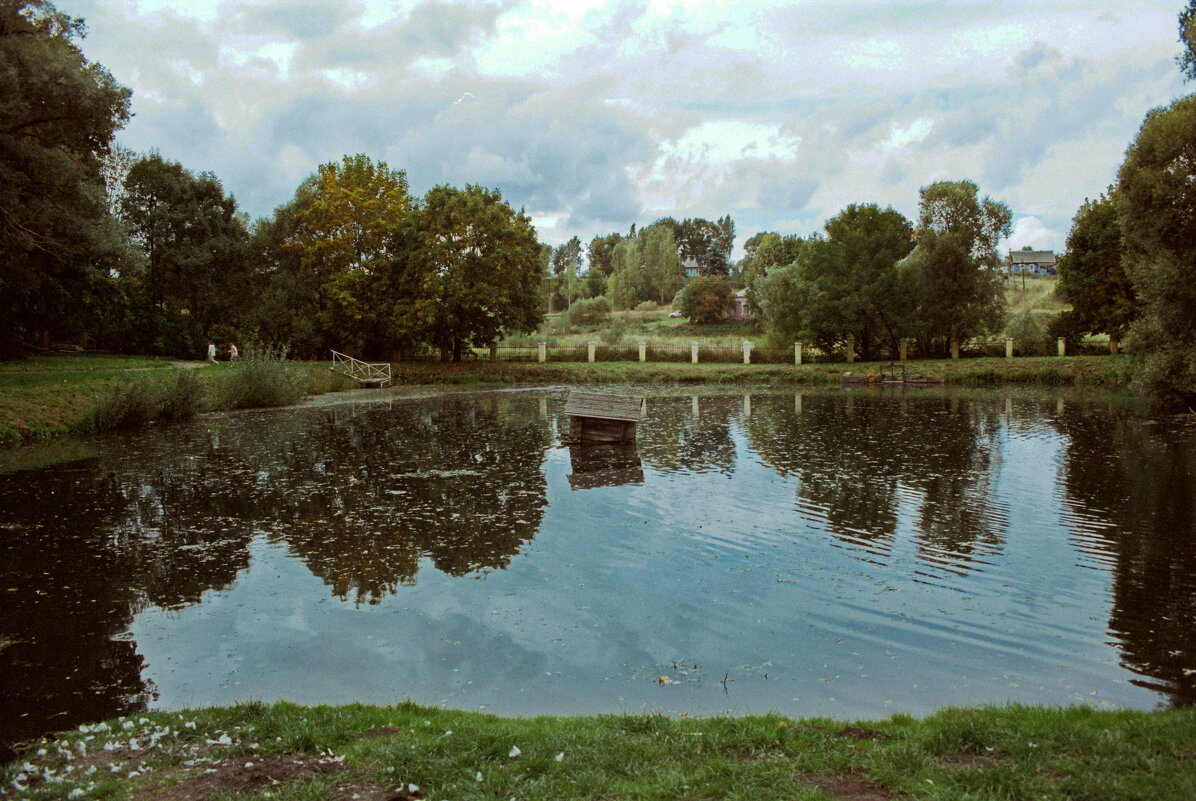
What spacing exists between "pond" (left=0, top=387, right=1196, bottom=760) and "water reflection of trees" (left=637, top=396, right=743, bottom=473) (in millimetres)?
371

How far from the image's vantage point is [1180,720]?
17.8 feet

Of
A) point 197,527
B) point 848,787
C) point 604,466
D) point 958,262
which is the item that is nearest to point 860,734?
point 848,787

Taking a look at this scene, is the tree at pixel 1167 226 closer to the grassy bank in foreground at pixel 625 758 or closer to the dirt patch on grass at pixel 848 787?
the grassy bank in foreground at pixel 625 758

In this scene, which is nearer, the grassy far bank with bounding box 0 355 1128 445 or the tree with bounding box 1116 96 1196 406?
the tree with bounding box 1116 96 1196 406

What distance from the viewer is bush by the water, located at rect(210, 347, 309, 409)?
30.8 m

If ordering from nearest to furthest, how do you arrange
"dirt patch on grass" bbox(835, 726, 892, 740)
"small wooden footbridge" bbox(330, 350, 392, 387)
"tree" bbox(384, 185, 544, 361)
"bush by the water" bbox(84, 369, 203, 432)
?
1. "dirt patch on grass" bbox(835, 726, 892, 740)
2. "bush by the water" bbox(84, 369, 203, 432)
3. "small wooden footbridge" bbox(330, 350, 392, 387)
4. "tree" bbox(384, 185, 544, 361)

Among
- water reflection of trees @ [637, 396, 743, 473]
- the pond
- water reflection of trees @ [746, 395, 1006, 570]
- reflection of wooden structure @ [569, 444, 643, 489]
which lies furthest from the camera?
water reflection of trees @ [637, 396, 743, 473]

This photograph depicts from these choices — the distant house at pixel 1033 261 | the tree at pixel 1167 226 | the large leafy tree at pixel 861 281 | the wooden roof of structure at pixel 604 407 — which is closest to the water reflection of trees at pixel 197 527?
the wooden roof of structure at pixel 604 407

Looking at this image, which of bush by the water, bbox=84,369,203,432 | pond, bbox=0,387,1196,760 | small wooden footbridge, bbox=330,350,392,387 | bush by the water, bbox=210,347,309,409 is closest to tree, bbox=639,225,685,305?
small wooden footbridge, bbox=330,350,392,387

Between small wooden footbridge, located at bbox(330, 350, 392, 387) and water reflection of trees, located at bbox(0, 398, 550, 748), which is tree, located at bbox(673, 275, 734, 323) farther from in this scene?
water reflection of trees, located at bbox(0, 398, 550, 748)

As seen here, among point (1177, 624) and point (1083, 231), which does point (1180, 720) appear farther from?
point (1083, 231)

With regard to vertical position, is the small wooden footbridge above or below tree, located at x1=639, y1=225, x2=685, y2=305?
below

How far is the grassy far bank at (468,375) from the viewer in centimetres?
2414

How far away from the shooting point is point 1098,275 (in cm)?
4556
